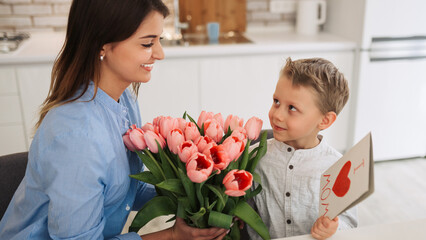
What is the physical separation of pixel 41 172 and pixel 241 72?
1.99 meters

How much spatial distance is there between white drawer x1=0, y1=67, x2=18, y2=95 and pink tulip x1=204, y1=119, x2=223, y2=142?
2.02 meters

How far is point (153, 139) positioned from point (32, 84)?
6.48ft

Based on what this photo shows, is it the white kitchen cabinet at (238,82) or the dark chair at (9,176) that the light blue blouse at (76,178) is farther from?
the white kitchen cabinet at (238,82)

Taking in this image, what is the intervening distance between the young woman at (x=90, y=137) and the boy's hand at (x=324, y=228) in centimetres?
23

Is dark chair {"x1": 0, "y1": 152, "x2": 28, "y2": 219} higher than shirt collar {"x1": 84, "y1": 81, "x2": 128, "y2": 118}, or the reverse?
shirt collar {"x1": 84, "y1": 81, "x2": 128, "y2": 118}

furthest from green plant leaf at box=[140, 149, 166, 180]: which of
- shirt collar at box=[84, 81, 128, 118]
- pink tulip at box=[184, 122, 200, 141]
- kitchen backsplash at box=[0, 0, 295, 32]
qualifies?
kitchen backsplash at box=[0, 0, 295, 32]

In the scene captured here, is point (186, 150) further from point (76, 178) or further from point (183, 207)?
point (76, 178)

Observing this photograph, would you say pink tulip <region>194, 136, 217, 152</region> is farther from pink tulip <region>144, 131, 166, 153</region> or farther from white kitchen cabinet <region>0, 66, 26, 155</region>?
white kitchen cabinet <region>0, 66, 26, 155</region>

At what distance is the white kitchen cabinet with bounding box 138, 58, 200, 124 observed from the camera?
2.82 meters

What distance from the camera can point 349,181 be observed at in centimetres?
88

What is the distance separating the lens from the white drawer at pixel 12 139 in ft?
9.13

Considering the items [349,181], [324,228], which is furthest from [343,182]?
[324,228]

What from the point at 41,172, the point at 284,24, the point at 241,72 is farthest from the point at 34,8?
the point at 41,172

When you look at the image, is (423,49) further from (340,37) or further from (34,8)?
(34,8)
